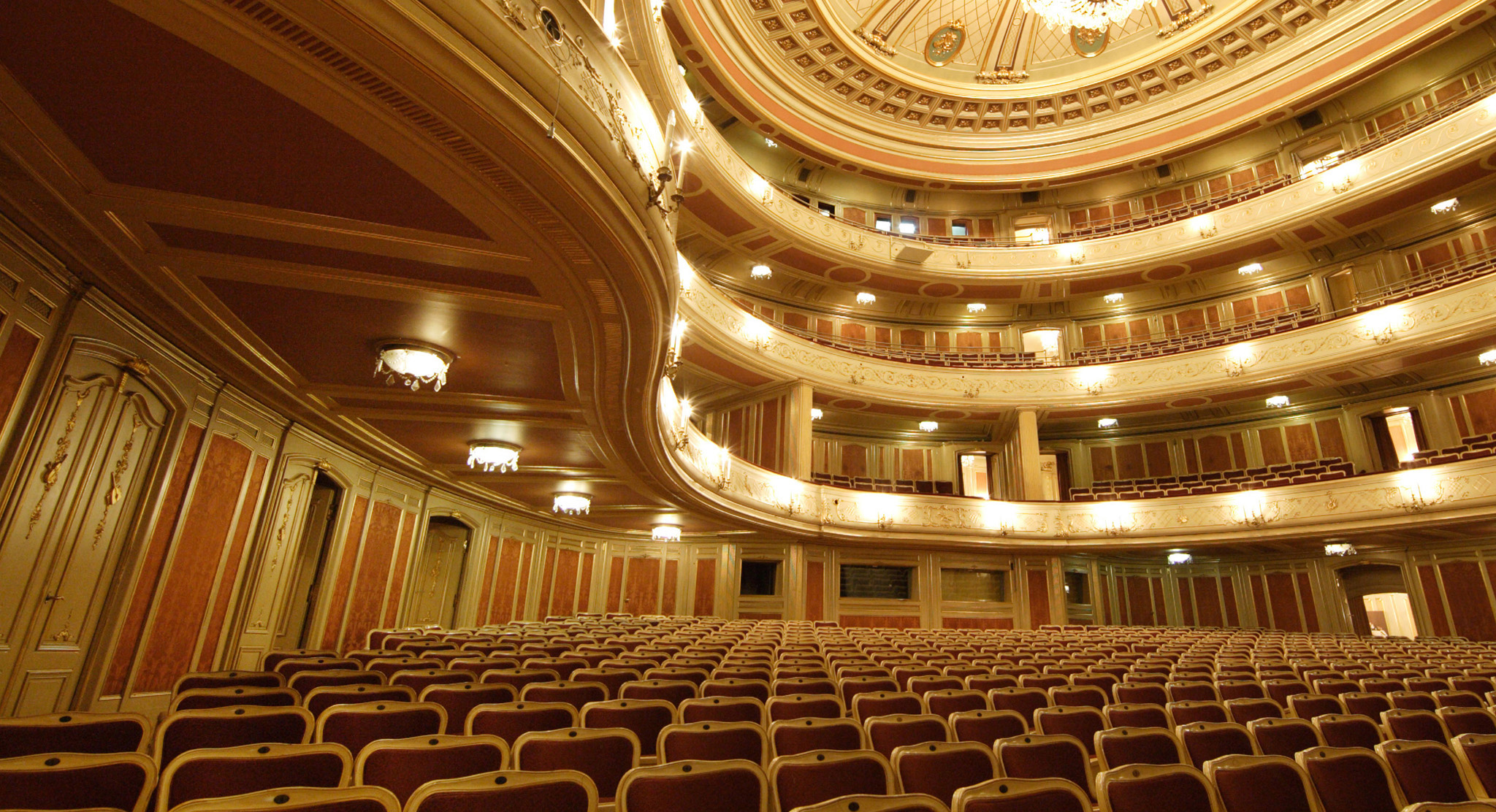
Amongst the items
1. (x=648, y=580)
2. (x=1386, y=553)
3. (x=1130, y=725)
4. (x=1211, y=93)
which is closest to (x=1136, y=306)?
(x=1211, y=93)

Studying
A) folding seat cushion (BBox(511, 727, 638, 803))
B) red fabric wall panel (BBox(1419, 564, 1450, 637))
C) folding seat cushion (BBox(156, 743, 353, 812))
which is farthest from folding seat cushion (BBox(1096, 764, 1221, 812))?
red fabric wall panel (BBox(1419, 564, 1450, 637))

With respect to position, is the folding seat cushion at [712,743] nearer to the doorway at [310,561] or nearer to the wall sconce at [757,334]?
the doorway at [310,561]

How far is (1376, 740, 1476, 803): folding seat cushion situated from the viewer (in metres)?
2.59

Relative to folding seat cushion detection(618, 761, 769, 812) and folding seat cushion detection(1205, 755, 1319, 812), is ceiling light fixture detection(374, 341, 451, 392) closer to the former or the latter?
folding seat cushion detection(618, 761, 769, 812)

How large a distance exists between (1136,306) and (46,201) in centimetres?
2107

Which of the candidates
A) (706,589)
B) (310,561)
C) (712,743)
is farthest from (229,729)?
(706,589)

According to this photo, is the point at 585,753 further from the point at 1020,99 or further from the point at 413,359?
the point at 1020,99

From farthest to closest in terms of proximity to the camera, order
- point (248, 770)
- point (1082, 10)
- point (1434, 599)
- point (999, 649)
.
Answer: point (1082, 10) < point (1434, 599) < point (999, 649) < point (248, 770)

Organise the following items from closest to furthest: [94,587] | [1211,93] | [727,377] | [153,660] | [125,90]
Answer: [125,90] → [94,587] → [153,660] → [727,377] → [1211,93]

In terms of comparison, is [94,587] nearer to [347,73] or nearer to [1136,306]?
[347,73]

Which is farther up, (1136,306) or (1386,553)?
(1136,306)

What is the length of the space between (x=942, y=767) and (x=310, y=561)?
875 centimetres

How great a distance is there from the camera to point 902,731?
9.75 ft

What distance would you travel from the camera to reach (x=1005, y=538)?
A: 15.5 metres
